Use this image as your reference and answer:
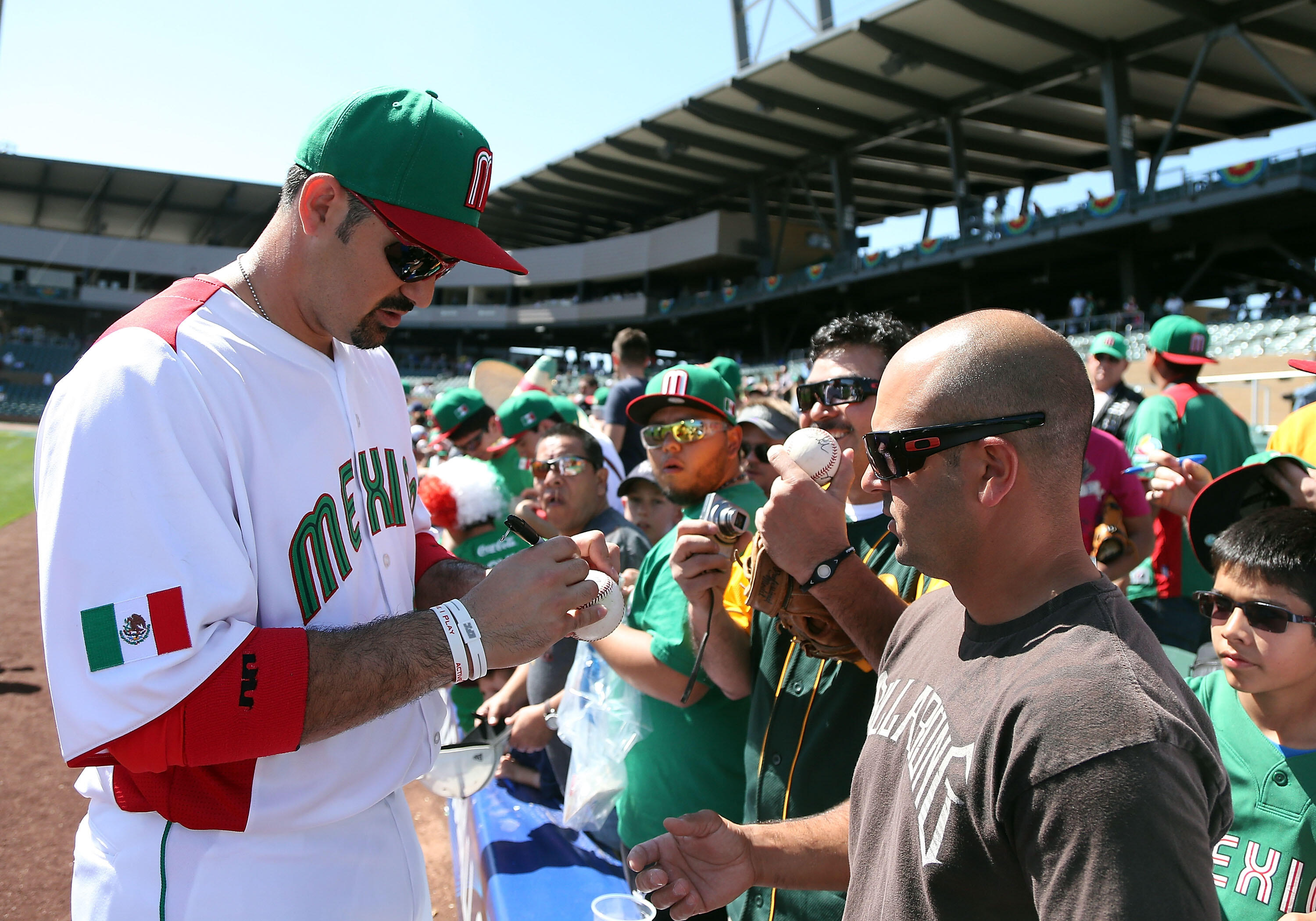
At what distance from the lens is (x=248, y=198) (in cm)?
5472

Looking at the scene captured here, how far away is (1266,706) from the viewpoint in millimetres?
2143

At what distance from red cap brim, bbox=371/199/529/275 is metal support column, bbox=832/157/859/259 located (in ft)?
115

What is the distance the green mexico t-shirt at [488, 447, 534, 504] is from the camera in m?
6.55

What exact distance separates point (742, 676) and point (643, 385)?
4767 mm

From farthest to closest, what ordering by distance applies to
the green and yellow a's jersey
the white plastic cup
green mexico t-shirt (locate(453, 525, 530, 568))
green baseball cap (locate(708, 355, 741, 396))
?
green baseball cap (locate(708, 355, 741, 396)), green mexico t-shirt (locate(453, 525, 530, 568)), the white plastic cup, the green and yellow a's jersey

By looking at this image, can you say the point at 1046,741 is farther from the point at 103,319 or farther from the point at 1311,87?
the point at 103,319

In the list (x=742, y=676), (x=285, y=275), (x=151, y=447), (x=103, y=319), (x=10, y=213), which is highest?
(x=10, y=213)

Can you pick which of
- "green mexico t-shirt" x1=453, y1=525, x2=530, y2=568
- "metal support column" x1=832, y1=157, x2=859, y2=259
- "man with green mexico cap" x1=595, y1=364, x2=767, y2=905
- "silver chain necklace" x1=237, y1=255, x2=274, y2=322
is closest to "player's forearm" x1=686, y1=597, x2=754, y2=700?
"man with green mexico cap" x1=595, y1=364, x2=767, y2=905

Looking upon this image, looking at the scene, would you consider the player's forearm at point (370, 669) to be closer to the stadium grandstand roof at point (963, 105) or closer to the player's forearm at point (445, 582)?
the player's forearm at point (445, 582)

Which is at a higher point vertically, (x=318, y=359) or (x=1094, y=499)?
(x=318, y=359)

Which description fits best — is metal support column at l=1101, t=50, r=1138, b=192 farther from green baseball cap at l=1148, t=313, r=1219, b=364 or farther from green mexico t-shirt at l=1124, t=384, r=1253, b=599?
green mexico t-shirt at l=1124, t=384, r=1253, b=599

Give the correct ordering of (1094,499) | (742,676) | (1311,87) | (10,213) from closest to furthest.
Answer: (742,676) < (1094,499) < (1311,87) < (10,213)

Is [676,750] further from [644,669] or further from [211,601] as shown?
[211,601]

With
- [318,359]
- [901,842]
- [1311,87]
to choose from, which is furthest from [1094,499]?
[1311,87]
